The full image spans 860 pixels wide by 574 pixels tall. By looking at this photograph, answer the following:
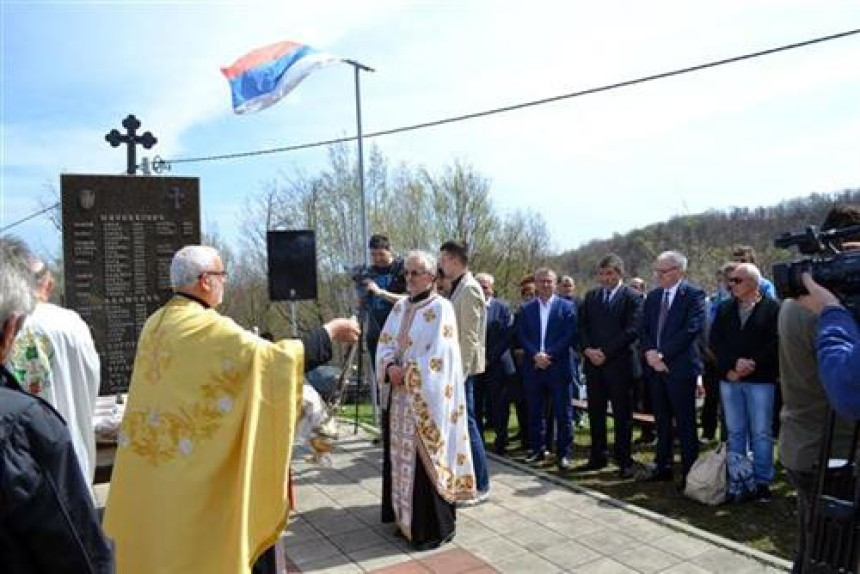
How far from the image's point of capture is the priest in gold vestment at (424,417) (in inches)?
190

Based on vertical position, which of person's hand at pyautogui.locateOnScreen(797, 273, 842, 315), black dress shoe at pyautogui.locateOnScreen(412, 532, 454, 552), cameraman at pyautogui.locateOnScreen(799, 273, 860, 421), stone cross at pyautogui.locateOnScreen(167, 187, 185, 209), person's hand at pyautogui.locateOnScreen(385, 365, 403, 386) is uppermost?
stone cross at pyautogui.locateOnScreen(167, 187, 185, 209)

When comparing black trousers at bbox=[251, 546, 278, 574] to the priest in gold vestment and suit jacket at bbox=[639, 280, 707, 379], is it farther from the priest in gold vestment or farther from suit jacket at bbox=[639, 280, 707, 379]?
suit jacket at bbox=[639, 280, 707, 379]

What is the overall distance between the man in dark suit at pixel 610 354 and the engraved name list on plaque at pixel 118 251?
158 inches

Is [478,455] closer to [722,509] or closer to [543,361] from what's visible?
[543,361]

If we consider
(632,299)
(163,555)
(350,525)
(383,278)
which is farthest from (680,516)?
(163,555)

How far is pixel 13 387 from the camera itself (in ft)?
5.11

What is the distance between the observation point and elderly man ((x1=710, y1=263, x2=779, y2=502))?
5.68 metres

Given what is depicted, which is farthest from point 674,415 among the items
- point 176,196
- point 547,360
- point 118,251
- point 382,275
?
point 118,251

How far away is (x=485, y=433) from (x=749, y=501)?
11.9 ft

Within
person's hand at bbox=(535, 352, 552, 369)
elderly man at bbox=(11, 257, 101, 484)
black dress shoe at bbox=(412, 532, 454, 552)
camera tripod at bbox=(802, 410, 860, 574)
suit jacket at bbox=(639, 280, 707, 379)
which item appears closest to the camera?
→ camera tripod at bbox=(802, 410, 860, 574)

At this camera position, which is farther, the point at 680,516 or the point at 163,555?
the point at 680,516

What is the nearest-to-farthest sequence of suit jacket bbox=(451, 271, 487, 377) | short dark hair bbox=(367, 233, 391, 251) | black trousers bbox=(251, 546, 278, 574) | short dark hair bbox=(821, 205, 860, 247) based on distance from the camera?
1. short dark hair bbox=(821, 205, 860, 247)
2. black trousers bbox=(251, 546, 278, 574)
3. suit jacket bbox=(451, 271, 487, 377)
4. short dark hair bbox=(367, 233, 391, 251)

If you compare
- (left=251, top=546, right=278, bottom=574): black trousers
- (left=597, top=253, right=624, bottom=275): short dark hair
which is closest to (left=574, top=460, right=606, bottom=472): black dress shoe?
(left=597, top=253, right=624, bottom=275): short dark hair

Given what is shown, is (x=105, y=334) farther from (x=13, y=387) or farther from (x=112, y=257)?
(x=13, y=387)
